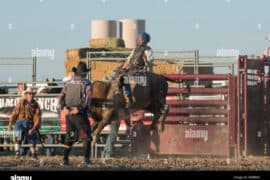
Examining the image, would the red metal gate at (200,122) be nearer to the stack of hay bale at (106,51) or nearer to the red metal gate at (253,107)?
the red metal gate at (253,107)

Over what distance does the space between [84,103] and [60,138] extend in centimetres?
699

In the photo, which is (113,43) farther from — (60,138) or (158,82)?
(158,82)

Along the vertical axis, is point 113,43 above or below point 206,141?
above

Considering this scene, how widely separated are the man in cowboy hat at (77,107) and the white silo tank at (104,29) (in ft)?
42.6

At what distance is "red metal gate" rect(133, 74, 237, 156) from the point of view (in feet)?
69.9

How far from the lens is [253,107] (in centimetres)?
2141

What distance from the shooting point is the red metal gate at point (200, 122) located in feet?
69.9

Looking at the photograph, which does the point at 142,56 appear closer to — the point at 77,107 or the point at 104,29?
the point at 77,107

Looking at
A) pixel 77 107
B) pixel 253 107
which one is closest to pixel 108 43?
pixel 253 107

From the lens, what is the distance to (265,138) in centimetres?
2158

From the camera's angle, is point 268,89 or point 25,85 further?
point 25,85

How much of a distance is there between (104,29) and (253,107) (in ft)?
35.1

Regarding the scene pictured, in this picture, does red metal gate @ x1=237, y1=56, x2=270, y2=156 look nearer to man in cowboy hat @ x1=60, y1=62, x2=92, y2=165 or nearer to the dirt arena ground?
the dirt arena ground
